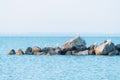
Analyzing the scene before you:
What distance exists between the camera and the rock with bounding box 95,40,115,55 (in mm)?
71688

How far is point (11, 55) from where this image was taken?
260 feet

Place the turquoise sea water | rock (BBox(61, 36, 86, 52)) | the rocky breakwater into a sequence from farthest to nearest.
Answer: rock (BBox(61, 36, 86, 52)) < the rocky breakwater < the turquoise sea water

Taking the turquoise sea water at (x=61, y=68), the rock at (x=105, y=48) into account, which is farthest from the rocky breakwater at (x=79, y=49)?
the turquoise sea water at (x=61, y=68)

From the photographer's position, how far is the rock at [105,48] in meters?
71.7

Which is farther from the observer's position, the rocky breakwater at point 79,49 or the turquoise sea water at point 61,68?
the rocky breakwater at point 79,49

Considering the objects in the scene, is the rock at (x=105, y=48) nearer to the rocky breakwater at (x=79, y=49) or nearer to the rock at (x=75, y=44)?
the rocky breakwater at (x=79, y=49)

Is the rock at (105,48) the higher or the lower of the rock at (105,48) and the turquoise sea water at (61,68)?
the higher

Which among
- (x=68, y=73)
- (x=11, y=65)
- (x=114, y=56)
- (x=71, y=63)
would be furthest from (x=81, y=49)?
(x=68, y=73)

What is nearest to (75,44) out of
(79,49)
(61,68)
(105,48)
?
(79,49)

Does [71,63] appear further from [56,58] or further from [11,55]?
[11,55]

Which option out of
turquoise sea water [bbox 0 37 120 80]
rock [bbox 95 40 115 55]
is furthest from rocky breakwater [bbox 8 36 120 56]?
turquoise sea water [bbox 0 37 120 80]

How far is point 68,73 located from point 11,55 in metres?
27.5

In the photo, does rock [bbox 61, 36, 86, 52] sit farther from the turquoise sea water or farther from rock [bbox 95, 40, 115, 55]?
rock [bbox 95, 40, 115, 55]

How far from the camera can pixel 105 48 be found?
238 ft
